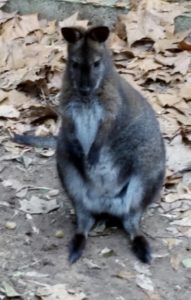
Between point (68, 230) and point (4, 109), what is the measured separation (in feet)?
5.05

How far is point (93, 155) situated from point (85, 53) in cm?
60

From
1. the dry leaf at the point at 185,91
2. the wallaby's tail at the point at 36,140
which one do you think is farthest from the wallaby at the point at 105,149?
the dry leaf at the point at 185,91

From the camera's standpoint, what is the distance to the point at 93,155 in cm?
486

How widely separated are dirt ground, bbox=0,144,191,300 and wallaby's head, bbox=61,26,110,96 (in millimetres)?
887

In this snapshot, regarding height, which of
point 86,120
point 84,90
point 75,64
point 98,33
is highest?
point 98,33

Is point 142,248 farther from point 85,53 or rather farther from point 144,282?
point 85,53

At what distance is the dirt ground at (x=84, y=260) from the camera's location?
456 cm

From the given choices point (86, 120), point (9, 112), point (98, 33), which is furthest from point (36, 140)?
point (98, 33)

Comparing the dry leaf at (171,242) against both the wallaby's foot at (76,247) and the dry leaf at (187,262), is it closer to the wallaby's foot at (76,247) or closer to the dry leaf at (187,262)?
the dry leaf at (187,262)

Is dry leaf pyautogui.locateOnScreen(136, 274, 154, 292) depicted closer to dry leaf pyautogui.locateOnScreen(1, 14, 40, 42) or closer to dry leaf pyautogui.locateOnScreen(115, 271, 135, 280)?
dry leaf pyautogui.locateOnScreen(115, 271, 135, 280)

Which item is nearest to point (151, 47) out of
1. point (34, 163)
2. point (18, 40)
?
point (18, 40)

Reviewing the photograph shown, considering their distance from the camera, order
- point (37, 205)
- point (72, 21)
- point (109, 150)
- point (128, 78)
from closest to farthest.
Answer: point (109, 150)
point (37, 205)
point (128, 78)
point (72, 21)

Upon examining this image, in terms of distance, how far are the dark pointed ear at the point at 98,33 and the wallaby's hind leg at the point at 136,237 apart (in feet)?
3.33

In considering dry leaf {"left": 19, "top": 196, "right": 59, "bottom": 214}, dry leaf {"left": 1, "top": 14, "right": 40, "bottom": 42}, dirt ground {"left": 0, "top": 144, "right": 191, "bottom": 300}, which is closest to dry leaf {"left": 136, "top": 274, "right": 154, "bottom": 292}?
dirt ground {"left": 0, "top": 144, "right": 191, "bottom": 300}
